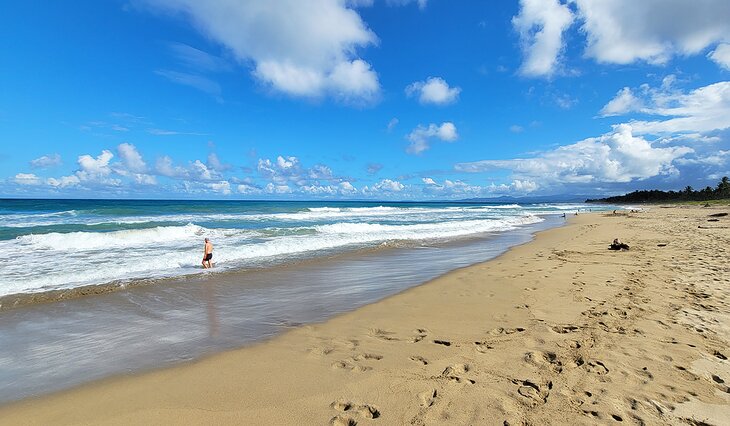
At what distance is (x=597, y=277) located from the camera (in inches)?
334

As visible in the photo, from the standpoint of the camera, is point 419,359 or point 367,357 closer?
point 419,359

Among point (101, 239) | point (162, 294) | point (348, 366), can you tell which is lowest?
point (162, 294)

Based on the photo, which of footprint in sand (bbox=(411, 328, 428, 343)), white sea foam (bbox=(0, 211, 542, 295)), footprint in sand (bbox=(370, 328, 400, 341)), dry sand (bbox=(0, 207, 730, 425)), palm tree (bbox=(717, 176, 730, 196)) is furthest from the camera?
palm tree (bbox=(717, 176, 730, 196))

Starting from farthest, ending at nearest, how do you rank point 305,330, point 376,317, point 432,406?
point 376,317 < point 305,330 < point 432,406

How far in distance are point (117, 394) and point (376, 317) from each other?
12.2 feet

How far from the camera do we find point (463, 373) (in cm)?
390

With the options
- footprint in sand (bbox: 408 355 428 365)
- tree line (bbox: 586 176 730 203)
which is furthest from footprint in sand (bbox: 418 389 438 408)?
tree line (bbox: 586 176 730 203)

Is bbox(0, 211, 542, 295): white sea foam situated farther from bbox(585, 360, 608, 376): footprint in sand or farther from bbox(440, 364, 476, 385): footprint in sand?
bbox(585, 360, 608, 376): footprint in sand

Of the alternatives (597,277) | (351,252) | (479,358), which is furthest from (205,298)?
(597,277)

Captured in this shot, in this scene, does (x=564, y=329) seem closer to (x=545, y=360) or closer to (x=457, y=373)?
(x=545, y=360)

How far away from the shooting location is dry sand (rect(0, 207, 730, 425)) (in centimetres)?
322

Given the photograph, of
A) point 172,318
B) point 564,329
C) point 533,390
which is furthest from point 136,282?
point 564,329

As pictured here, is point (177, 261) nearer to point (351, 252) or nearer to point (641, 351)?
point (351, 252)

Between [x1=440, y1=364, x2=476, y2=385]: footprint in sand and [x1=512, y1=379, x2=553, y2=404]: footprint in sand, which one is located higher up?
[x1=512, y1=379, x2=553, y2=404]: footprint in sand
